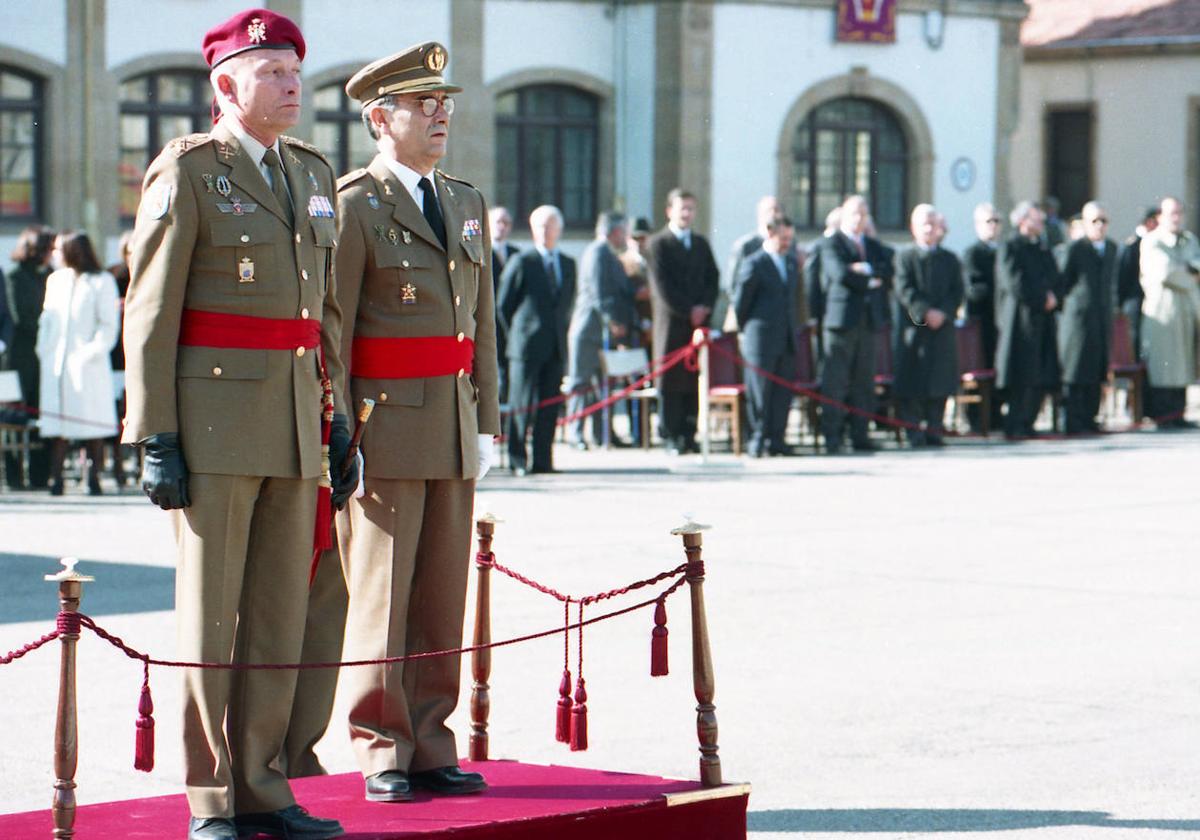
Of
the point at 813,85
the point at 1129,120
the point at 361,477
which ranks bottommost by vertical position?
the point at 361,477

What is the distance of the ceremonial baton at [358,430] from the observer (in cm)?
585

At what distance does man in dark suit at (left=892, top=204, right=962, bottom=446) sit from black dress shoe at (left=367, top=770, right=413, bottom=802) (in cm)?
1414

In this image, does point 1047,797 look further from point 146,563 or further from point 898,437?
point 898,437

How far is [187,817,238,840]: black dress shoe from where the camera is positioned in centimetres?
536

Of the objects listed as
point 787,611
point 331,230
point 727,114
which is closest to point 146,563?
point 787,611

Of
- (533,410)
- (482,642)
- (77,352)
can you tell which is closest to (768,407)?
(533,410)

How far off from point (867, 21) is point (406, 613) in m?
26.3

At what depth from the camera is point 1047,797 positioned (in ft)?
23.2

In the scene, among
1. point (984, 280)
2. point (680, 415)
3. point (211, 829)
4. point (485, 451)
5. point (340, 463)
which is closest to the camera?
point (211, 829)

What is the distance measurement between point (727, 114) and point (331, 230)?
24.5m

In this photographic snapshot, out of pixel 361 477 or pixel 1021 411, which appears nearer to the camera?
pixel 361 477

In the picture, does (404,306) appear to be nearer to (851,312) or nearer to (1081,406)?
(851,312)

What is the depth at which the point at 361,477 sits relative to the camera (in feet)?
19.6

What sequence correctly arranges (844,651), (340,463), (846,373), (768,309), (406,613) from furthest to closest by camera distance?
(846,373), (768,309), (844,651), (406,613), (340,463)
